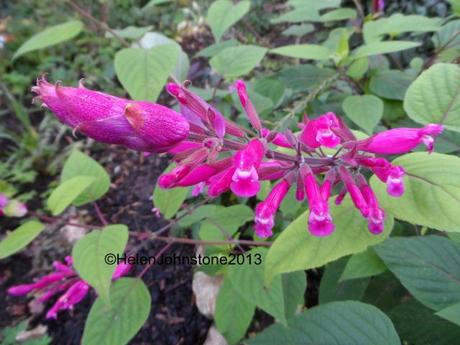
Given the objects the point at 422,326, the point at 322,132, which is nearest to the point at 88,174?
the point at 322,132

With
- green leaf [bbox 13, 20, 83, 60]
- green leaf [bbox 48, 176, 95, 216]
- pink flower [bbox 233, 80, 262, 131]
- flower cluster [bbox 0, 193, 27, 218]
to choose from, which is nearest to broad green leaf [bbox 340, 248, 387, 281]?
pink flower [bbox 233, 80, 262, 131]

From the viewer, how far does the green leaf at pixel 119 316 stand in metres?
1.09

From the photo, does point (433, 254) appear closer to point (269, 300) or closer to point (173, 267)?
point (269, 300)

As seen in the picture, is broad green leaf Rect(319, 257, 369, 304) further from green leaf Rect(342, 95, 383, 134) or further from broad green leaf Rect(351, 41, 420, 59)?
broad green leaf Rect(351, 41, 420, 59)

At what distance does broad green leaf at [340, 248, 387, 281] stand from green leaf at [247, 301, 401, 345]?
18cm

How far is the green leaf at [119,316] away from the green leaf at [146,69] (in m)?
0.61

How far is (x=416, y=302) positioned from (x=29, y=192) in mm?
2670

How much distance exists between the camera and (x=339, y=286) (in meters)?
Result: 1.29

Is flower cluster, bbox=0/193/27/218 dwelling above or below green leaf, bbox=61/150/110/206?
below

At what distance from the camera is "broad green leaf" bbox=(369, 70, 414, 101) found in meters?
1.57

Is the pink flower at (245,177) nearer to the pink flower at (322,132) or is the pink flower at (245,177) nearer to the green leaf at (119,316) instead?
the pink flower at (322,132)

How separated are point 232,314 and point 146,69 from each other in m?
0.87

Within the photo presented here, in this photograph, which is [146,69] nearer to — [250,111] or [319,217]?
[250,111]

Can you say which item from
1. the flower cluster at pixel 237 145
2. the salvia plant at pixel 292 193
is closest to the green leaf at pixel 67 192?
the salvia plant at pixel 292 193
